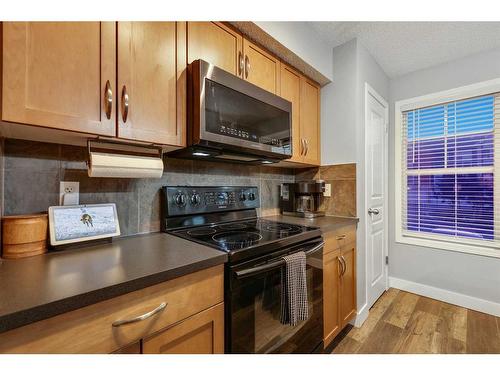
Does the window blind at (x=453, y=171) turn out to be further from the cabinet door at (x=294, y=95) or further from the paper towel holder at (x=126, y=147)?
the paper towel holder at (x=126, y=147)

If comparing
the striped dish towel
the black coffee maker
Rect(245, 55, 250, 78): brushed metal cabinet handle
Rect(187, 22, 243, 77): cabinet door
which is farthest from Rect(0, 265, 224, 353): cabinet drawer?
the black coffee maker

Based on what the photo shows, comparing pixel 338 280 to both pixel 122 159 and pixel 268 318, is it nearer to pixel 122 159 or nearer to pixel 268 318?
pixel 268 318

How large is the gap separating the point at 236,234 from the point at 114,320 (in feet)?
2.34

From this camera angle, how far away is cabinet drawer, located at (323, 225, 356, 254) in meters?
1.45

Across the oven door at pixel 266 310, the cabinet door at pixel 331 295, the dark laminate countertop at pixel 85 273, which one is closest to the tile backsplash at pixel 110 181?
the dark laminate countertop at pixel 85 273

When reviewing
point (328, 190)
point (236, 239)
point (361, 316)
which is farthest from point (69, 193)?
point (361, 316)

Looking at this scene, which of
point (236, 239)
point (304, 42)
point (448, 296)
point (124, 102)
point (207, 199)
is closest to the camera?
point (124, 102)

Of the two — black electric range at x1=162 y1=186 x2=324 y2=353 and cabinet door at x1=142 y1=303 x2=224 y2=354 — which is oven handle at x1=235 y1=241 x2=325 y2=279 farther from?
cabinet door at x1=142 y1=303 x2=224 y2=354

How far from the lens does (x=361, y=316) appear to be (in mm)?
1822

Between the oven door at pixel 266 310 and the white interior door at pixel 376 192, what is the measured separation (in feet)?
3.04

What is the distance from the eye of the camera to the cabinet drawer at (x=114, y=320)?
0.52 m

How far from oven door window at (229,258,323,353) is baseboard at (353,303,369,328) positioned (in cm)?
64

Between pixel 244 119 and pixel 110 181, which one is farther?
pixel 244 119
